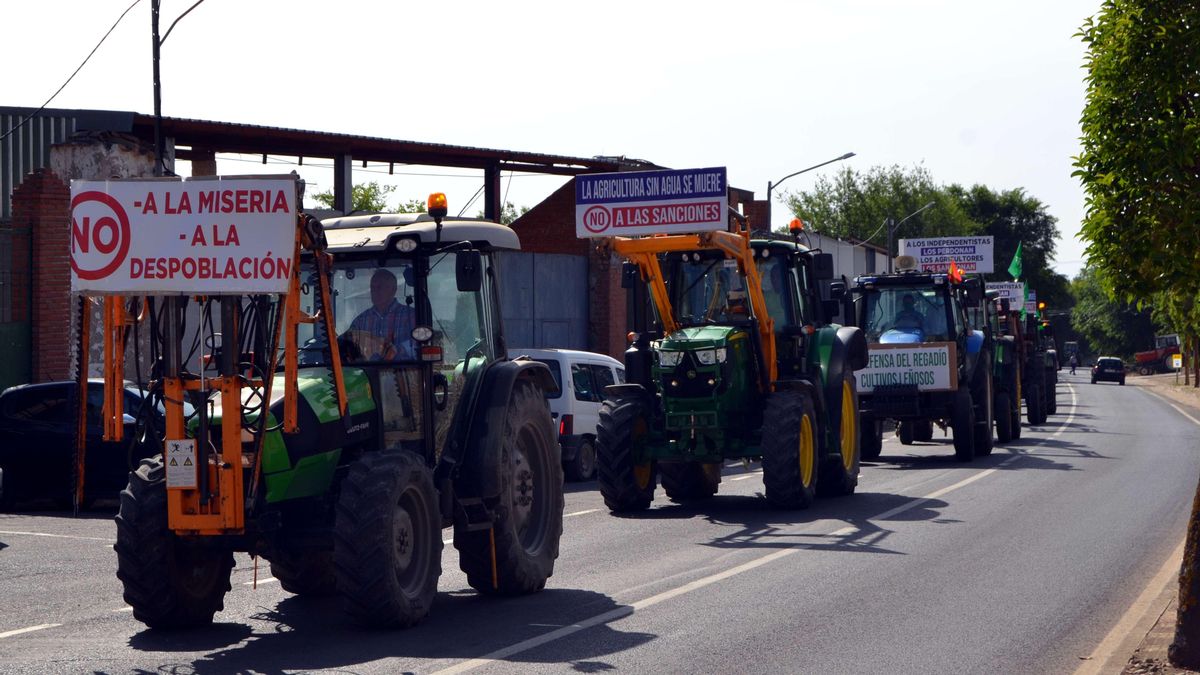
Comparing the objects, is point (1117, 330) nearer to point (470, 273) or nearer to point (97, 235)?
point (470, 273)

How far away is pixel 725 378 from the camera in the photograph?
1611cm

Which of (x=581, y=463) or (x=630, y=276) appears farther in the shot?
(x=581, y=463)

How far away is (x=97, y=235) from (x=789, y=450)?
860cm

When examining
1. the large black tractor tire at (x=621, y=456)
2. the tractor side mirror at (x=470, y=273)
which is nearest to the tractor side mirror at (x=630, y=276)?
the large black tractor tire at (x=621, y=456)

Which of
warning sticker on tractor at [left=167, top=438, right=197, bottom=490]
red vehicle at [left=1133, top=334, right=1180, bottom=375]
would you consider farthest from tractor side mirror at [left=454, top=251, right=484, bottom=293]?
red vehicle at [left=1133, top=334, right=1180, bottom=375]

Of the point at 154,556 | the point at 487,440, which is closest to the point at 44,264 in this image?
the point at 487,440

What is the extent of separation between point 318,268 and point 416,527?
5.56 ft

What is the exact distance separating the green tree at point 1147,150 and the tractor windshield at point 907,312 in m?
13.9

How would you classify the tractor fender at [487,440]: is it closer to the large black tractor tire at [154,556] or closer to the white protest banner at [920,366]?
the large black tractor tire at [154,556]

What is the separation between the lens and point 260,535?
28.8 feet

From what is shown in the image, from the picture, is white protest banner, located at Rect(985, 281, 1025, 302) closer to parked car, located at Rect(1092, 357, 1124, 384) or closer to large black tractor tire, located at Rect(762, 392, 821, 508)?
large black tractor tire, located at Rect(762, 392, 821, 508)

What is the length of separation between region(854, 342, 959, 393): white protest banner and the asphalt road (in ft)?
16.9

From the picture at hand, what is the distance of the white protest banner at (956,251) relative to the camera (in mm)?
45219

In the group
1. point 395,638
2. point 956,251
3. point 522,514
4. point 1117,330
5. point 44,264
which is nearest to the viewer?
point 395,638
